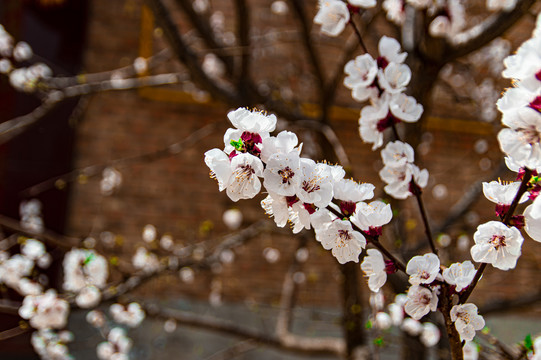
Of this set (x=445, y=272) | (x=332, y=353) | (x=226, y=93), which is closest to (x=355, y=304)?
(x=332, y=353)

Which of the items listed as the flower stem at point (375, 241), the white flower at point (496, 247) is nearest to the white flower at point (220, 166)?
the flower stem at point (375, 241)

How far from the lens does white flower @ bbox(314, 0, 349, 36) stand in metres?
1.39

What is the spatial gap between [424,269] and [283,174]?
0.35 metres

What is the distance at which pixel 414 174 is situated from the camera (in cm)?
122

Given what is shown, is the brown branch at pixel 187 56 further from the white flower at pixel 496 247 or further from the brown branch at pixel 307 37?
the white flower at pixel 496 247

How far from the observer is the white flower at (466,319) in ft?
3.07

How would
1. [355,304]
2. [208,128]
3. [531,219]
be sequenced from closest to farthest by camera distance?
[531,219], [355,304], [208,128]

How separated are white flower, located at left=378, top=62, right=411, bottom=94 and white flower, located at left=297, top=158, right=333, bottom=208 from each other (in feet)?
1.43

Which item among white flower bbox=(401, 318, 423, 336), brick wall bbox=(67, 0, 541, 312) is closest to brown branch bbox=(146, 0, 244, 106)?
white flower bbox=(401, 318, 423, 336)

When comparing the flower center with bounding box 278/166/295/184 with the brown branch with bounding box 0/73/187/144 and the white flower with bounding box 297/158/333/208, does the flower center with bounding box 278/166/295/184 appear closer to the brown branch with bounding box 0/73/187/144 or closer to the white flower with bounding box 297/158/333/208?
the white flower with bounding box 297/158/333/208

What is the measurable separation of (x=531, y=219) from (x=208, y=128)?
217cm

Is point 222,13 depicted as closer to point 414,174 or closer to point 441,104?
point 441,104

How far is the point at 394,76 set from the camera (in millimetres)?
1223

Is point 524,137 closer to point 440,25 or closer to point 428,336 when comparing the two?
point 440,25
